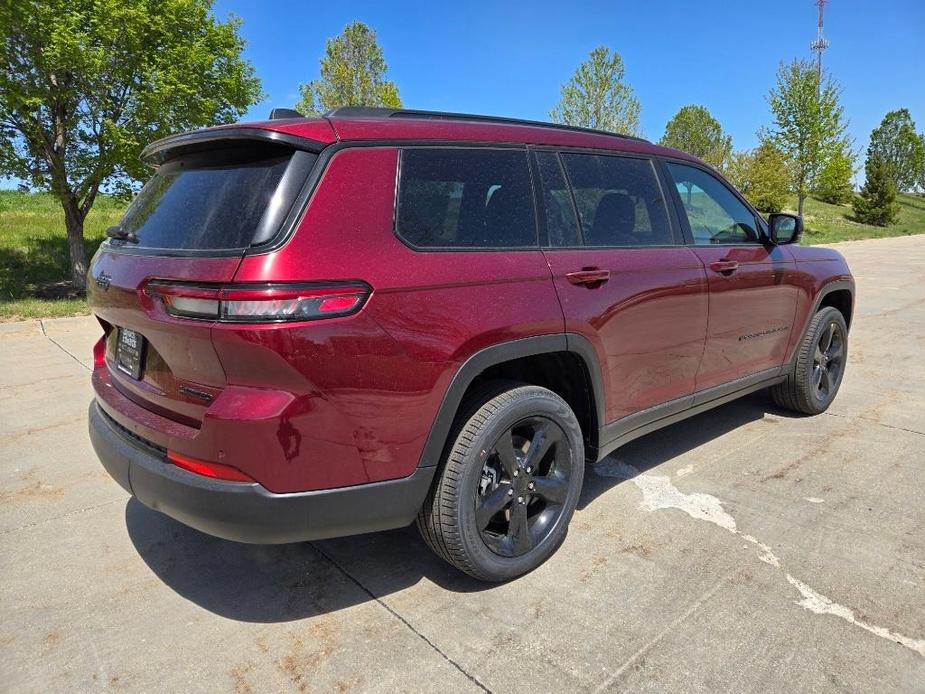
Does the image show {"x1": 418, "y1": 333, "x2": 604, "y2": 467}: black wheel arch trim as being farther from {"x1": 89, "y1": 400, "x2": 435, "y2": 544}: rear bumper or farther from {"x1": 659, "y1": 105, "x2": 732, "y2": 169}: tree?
{"x1": 659, "y1": 105, "x2": 732, "y2": 169}: tree

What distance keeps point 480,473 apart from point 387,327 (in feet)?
2.36

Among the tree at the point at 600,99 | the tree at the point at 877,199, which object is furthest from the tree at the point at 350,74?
the tree at the point at 877,199

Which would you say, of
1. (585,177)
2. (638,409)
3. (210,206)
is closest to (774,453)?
(638,409)

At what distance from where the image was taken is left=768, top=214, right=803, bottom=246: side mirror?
13.3ft

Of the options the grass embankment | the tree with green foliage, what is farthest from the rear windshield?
the tree with green foliage

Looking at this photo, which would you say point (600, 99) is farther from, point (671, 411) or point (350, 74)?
point (671, 411)

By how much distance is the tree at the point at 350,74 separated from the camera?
2281cm

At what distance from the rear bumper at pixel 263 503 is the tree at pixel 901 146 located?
79934 mm

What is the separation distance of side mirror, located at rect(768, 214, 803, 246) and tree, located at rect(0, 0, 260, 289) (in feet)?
31.9

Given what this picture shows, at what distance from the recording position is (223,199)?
2270 mm

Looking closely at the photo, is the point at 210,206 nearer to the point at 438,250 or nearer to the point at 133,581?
the point at 438,250

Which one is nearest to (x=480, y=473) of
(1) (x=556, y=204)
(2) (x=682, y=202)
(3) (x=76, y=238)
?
(1) (x=556, y=204)

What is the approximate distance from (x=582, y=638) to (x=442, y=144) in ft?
6.27

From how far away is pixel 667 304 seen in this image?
320 cm
